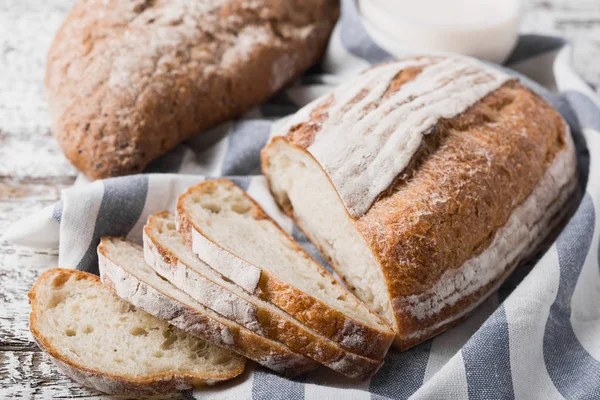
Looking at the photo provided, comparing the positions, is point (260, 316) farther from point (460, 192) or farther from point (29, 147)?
point (29, 147)

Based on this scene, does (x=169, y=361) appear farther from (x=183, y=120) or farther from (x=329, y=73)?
(x=329, y=73)

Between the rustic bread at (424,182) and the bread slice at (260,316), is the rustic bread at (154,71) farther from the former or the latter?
the bread slice at (260,316)

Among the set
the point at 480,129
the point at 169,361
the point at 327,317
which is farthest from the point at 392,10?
the point at 169,361

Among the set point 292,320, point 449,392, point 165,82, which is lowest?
point 449,392

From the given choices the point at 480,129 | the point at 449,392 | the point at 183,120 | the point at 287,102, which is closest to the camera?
the point at 449,392

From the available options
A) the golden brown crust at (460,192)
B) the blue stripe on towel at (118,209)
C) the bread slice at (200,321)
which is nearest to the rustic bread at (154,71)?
the blue stripe on towel at (118,209)

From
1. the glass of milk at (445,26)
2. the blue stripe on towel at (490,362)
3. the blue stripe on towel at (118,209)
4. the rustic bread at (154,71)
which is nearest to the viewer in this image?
the blue stripe on towel at (490,362)

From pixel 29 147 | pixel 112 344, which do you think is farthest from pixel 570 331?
pixel 29 147
